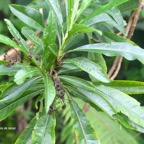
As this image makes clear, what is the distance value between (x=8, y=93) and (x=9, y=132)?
5.89 ft

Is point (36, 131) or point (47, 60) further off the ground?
point (47, 60)

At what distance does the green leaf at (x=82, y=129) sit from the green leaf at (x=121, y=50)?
0.19 metres

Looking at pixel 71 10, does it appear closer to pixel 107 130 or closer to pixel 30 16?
pixel 30 16

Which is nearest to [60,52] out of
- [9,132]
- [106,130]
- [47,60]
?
[47,60]

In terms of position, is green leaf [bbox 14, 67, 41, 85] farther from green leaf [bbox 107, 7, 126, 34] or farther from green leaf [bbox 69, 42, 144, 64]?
green leaf [bbox 107, 7, 126, 34]

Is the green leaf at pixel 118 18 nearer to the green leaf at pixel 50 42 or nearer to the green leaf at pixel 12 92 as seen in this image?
the green leaf at pixel 50 42

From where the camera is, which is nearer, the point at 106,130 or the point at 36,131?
the point at 36,131

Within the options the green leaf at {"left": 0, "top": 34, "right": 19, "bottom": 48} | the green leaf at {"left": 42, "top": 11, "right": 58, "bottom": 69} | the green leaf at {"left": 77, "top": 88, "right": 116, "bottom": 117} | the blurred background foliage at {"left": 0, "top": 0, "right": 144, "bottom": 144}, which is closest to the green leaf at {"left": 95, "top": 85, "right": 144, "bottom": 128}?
the green leaf at {"left": 77, "top": 88, "right": 116, "bottom": 117}

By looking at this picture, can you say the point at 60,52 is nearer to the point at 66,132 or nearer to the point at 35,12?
the point at 35,12

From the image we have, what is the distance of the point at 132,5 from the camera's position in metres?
1.28

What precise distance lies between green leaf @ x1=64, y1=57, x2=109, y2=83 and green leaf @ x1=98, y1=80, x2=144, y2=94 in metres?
0.10

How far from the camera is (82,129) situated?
1.00 metres

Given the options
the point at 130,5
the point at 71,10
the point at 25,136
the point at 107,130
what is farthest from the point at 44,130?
the point at 107,130

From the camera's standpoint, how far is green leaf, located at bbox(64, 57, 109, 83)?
0.90 metres
